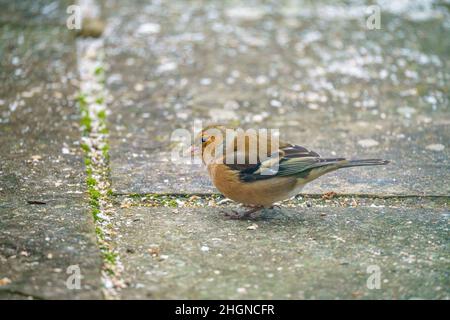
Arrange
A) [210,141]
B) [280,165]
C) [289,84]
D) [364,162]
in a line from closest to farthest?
[364,162] < [280,165] < [210,141] < [289,84]

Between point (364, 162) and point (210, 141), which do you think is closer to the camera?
point (364, 162)

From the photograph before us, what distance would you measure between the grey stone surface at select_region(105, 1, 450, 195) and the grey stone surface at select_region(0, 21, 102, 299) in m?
0.34

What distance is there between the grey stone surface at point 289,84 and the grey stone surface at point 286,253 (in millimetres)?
380

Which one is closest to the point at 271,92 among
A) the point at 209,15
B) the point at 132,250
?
the point at 209,15

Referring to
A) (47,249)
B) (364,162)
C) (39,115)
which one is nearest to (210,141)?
(364,162)

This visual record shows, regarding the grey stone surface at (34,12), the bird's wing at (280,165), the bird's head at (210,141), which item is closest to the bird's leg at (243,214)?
the bird's wing at (280,165)

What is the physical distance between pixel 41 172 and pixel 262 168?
4.36 feet

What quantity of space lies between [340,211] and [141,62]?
3019 millimetres

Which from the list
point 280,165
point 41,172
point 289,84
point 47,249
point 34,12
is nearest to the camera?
point 47,249

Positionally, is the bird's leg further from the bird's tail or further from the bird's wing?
the bird's tail

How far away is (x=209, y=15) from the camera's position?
739cm

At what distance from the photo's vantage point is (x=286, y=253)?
320cm

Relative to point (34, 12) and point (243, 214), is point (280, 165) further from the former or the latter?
point (34, 12)

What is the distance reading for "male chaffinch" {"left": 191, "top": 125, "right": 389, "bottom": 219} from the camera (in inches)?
144
